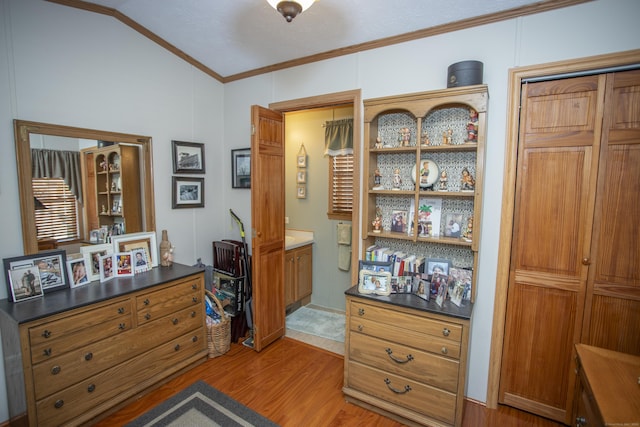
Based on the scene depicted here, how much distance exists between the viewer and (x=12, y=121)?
199cm

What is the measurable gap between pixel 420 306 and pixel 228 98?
114 inches

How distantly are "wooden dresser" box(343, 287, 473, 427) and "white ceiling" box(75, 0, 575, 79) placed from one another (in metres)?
1.99

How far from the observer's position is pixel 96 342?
6.72 feet

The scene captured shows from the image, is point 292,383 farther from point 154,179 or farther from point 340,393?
point 154,179

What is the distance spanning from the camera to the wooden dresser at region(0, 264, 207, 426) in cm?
178

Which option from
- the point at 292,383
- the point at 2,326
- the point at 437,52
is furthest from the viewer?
the point at 292,383

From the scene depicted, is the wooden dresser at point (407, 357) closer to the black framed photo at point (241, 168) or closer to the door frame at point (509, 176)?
the door frame at point (509, 176)

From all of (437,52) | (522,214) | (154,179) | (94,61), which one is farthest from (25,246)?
(522,214)

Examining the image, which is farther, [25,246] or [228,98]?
[228,98]

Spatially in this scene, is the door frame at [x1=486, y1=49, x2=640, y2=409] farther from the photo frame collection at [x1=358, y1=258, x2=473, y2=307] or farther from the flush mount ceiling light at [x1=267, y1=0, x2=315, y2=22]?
the flush mount ceiling light at [x1=267, y1=0, x2=315, y2=22]

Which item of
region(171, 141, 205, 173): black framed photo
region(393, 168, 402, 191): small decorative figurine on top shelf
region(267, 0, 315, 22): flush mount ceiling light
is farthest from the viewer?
region(171, 141, 205, 173): black framed photo

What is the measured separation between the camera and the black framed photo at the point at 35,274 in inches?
76.4

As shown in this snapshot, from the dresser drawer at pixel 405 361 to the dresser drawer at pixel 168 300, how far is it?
141 cm

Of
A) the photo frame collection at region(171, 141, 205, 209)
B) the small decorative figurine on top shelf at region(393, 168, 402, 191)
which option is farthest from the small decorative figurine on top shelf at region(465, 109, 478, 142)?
the photo frame collection at region(171, 141, 205, 209)
